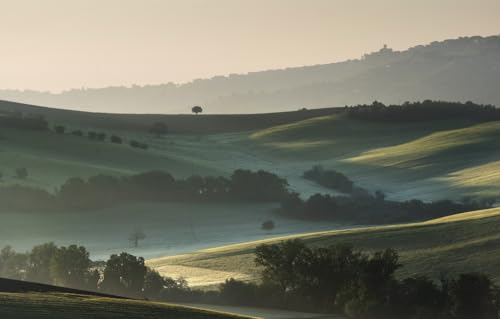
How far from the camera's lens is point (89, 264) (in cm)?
6197

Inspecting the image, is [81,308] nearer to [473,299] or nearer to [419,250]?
[473,299]

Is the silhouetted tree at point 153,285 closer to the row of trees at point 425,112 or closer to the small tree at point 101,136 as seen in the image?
the small tree at point 101,136

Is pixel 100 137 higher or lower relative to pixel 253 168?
higher

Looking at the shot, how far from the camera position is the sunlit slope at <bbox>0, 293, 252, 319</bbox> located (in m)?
33.3

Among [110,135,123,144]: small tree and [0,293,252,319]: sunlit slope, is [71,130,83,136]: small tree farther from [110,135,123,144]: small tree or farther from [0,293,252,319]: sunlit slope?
[0,293,252,319]: sunlit slope

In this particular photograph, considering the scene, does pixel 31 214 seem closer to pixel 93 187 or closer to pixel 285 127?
pixel 93 187

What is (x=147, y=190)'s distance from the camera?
390 ft

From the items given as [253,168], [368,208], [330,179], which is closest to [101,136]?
[253,168]

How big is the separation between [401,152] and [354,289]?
357 ft

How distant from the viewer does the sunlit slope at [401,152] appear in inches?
4990

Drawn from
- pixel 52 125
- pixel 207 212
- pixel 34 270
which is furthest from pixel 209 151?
pixel 34 270

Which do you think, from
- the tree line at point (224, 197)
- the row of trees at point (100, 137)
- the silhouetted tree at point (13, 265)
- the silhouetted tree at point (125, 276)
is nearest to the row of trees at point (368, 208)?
the tree line at point (224, 197)

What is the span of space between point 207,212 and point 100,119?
60.4m

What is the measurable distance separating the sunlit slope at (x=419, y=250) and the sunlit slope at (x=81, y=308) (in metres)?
20.2
